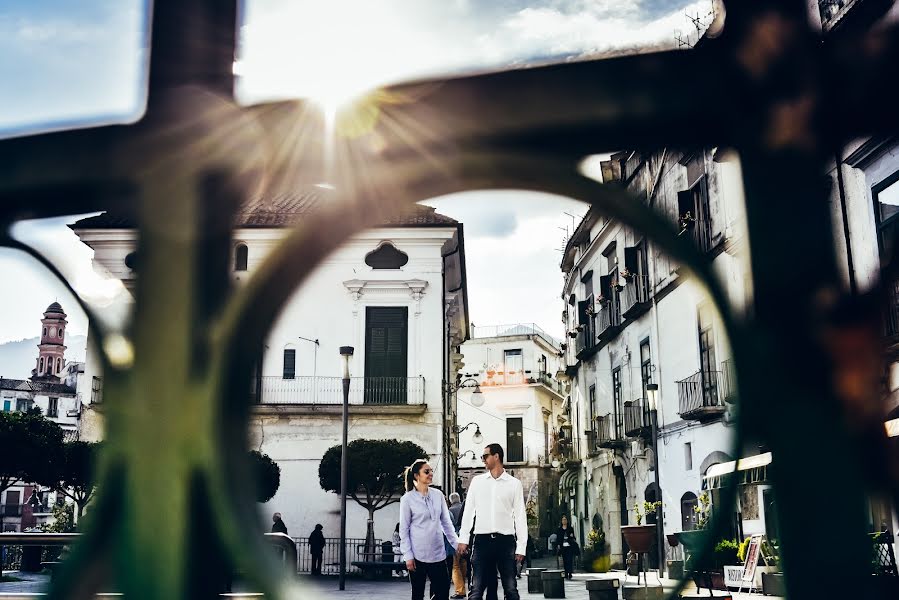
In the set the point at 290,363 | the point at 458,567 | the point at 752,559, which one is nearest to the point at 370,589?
the point at 458,567

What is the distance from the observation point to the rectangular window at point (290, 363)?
21953mm

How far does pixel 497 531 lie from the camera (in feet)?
21.9

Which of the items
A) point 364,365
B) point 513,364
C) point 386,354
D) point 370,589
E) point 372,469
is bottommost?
point 370,589

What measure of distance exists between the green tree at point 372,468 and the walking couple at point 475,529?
1239 centimetres

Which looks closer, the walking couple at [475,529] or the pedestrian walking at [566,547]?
the walking couple at [475,529]

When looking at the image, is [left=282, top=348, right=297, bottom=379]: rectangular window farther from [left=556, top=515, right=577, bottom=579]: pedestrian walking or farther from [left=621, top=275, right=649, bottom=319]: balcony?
[left=621, top=275, right=649, bottom=319]: balcony

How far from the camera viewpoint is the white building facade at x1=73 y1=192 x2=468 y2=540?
2125cm

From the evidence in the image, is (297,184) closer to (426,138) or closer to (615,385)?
(426,138)

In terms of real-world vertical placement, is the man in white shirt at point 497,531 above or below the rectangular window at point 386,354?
below

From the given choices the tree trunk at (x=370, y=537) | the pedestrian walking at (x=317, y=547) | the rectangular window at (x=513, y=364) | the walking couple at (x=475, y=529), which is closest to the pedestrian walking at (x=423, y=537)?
the walking couple at (x=475, y=529)

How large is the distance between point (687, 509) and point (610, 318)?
729 centimetres

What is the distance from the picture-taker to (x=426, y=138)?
790mm

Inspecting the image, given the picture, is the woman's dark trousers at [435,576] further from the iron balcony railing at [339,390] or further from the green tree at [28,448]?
the green tree at [28,448]

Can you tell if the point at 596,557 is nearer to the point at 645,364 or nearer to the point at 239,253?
the point at 645,364
